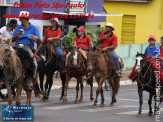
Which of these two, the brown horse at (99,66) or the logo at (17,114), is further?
the brown horse at (99,66)

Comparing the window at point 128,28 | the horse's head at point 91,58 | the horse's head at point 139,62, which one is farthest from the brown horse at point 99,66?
the window at point 128,28

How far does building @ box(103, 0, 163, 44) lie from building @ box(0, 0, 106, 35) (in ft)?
9.97

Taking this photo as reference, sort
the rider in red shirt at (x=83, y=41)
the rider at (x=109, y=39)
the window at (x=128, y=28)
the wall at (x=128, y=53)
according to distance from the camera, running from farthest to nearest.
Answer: the window at (x=128, y=28), the wall at (x=128, y=53), the rider in red shirt at (x=83, y=41), the rider at (x=109, y=39)

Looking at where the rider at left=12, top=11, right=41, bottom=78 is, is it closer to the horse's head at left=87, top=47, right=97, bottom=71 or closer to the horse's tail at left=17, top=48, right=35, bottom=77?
the horse's tail at left=17, top=48, right=35, bottom=77

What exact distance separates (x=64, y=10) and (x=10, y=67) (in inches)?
829

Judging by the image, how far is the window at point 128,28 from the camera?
1799 inches

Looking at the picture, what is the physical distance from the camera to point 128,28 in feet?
151

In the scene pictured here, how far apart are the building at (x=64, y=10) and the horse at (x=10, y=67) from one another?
17.0 m

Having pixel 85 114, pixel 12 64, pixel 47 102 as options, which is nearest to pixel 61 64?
pixel 47 102

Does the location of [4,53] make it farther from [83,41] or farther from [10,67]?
[83,41]

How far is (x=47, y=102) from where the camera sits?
2214cm

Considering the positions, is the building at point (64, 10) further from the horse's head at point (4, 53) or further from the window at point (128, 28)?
the horse's head at point (4, 53)

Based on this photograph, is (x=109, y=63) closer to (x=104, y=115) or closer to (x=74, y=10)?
(x=104, y=115)

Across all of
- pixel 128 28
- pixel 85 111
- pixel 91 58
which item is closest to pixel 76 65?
pixel 91 58
